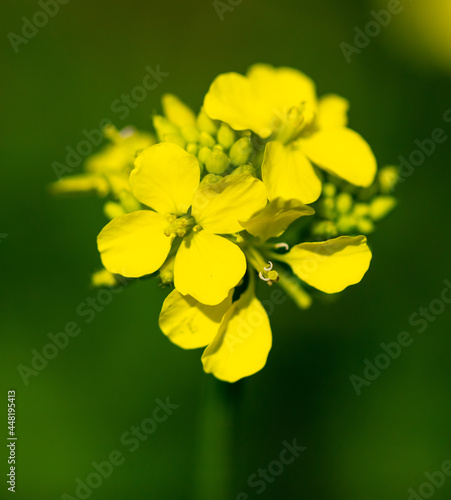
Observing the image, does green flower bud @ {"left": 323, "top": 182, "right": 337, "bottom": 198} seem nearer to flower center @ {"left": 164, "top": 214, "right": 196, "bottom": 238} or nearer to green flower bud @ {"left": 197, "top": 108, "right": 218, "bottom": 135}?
green flower bud @ {"left": 197, "top": 108, "right": 218, "bottom": 135}

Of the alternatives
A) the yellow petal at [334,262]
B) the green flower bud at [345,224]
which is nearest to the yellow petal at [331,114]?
the green flower bud at [345,224]

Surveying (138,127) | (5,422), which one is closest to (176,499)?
(5,422)

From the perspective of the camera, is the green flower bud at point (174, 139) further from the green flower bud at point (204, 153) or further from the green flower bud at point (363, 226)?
the green flower bud at point (363, 226)

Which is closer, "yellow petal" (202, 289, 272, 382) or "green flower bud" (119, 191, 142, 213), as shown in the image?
"yellow petal" (202, 289, 272, 382)

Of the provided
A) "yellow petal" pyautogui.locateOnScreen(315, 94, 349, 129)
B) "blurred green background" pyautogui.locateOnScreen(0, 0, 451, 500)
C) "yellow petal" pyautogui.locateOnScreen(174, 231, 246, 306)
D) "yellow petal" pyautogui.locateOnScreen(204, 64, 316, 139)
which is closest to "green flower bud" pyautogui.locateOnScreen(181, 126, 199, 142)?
"yellow petal" pyautogui.locateOnScreen(204, 64, 316, 139)

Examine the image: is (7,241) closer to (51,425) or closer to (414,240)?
(51,425)
